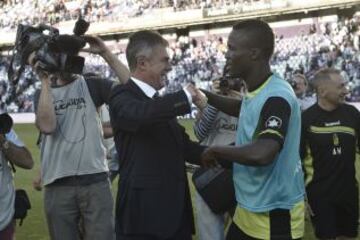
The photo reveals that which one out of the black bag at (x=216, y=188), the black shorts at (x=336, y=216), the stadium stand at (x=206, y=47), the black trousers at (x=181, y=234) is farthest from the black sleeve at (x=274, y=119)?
the stadium stand at (x=206, y=47)

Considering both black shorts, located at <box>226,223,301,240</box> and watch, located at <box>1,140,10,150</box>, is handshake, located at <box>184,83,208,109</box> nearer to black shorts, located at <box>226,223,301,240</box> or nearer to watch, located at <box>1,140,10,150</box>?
black shorts, located at <box>226,223,301,240</box>

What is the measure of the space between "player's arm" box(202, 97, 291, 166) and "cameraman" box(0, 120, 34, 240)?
1.55m

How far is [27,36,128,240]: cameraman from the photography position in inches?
170

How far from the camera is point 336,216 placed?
5145 mm

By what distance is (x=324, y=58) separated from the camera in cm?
2511

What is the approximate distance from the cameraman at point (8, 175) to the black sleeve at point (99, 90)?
639 mm

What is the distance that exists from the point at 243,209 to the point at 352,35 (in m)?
24.3

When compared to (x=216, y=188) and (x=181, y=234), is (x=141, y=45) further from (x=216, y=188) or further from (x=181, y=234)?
(x=216, y=188)

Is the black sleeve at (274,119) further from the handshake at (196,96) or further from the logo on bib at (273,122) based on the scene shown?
the handshake at (196,96)

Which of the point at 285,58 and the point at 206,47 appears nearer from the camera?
the point at 285,58

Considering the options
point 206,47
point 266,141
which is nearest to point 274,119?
point 266,141

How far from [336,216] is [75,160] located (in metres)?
2.25

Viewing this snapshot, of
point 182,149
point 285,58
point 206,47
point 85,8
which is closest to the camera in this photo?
point 182,149

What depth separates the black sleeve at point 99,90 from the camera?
444 cm
